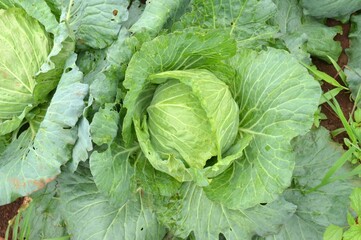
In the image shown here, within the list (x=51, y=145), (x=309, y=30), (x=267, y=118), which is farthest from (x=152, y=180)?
(x=309, y=30)

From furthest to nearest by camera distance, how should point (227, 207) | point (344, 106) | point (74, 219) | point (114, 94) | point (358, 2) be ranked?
point (344, 106) → point (358, 2) → point (74, 219) → point (227, 207) → point (114, 94)

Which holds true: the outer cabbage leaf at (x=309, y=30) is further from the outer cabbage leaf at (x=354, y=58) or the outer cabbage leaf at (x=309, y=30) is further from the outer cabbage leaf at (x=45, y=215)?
the outer cabbage leaf at (x=45, y=215)

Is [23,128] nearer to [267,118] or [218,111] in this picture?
[218,111]

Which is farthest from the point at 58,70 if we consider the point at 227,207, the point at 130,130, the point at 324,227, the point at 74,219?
the point at 324,227

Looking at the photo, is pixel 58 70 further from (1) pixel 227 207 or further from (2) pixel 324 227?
(2) pixel 324 227

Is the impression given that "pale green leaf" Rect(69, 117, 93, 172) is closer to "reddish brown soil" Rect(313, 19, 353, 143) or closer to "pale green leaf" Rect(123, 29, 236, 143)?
"pale green leaf" Rect(123, 29, 236, 143)

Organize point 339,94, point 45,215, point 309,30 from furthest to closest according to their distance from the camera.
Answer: point 339,94
point 309,30
point 45,215
